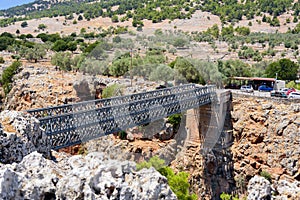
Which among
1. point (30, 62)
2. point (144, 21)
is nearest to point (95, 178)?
Answer: point (30, 62)

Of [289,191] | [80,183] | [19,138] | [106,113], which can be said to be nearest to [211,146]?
[106,113]

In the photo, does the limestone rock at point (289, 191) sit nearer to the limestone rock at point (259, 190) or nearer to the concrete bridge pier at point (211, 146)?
the limestone rock at point (259, 190)

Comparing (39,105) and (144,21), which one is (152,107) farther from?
(144,21)

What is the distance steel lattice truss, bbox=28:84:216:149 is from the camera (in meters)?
13.0

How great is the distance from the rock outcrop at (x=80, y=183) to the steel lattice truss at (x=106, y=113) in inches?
254

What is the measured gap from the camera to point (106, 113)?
15.7m

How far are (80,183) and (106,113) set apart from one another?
1044cm

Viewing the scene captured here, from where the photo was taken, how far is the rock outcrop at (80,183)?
5062mm

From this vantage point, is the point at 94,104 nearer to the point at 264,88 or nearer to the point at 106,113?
the point at 106,113

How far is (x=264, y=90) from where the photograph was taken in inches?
1061

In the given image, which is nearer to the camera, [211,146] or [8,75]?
[211,146]

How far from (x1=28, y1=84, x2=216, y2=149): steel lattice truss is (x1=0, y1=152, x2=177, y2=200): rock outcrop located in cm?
646

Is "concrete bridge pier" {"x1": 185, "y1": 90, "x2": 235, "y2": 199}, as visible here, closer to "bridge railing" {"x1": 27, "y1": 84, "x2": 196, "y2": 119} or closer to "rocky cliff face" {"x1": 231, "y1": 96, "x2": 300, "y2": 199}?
"rocky cliff face" {"x1": 231, "y1": 96, "x2": 300, "y2": 199}

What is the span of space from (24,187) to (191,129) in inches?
772
